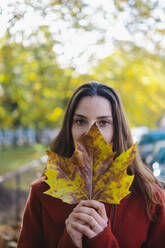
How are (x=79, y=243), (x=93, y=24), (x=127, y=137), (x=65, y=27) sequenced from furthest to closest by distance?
(x=93, y=24), (x=65, y=27), (x=127, y=137), (x=79, y=243)

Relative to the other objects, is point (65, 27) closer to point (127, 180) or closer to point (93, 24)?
point (93, 24)

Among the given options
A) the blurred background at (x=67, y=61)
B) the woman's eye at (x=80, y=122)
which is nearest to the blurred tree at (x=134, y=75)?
the blurred background at (x=67, y=61)

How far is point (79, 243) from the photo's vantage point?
136 centimetres

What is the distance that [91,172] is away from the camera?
1286 millimetres

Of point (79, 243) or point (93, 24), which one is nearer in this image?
point (79, 243)

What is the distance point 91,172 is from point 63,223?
0.58 meters

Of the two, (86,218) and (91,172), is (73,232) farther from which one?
(91,172)

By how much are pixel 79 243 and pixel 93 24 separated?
2.33 meters

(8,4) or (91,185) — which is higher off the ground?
(8,4)

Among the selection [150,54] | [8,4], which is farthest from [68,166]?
[150,54]

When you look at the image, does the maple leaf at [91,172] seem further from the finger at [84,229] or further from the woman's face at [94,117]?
the woman's face at [94,117]

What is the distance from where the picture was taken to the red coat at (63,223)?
5.27ft

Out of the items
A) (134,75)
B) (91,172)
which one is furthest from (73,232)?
(134,75)

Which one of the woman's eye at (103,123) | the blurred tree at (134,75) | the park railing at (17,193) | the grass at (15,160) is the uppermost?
the blurred tree at (134,75)
